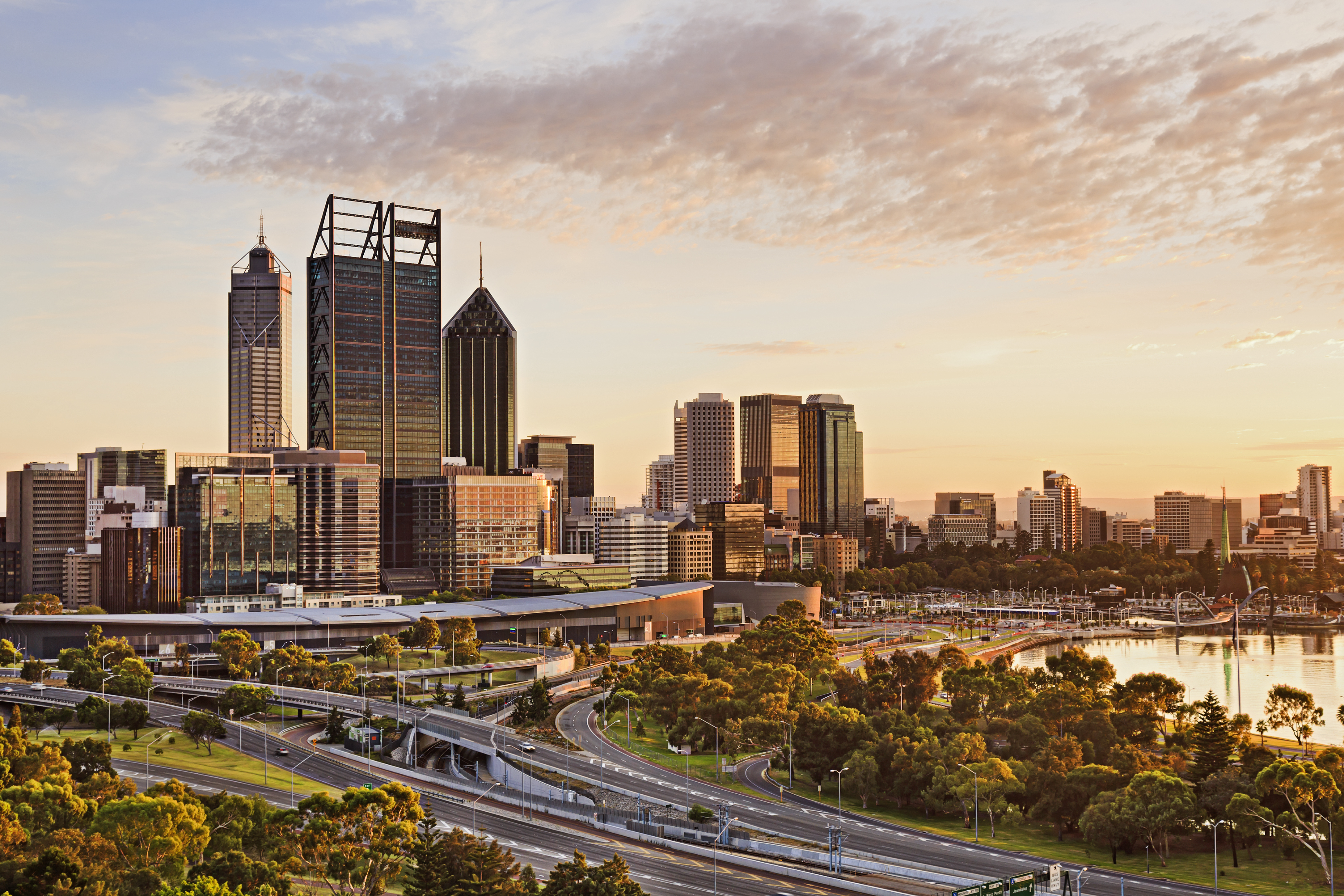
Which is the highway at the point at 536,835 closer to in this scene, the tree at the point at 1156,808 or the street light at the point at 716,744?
the street light at the point at 716,744

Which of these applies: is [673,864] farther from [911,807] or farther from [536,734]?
[536,734]

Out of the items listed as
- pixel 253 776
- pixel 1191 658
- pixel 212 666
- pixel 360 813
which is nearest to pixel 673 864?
pixel 360 813

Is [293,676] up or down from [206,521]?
down

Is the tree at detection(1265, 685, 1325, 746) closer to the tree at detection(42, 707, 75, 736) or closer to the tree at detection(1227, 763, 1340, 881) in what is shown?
the tree at detection(1227, 763, 1340, 881)

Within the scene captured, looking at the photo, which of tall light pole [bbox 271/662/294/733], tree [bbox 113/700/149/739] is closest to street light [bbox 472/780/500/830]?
tall light pole [bbox 271/662/294/733]

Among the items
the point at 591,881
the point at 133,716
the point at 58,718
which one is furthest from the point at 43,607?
the point at 591,881

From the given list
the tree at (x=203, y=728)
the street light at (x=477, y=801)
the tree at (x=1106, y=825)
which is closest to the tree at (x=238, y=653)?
the tree at (x=203, y=728)
